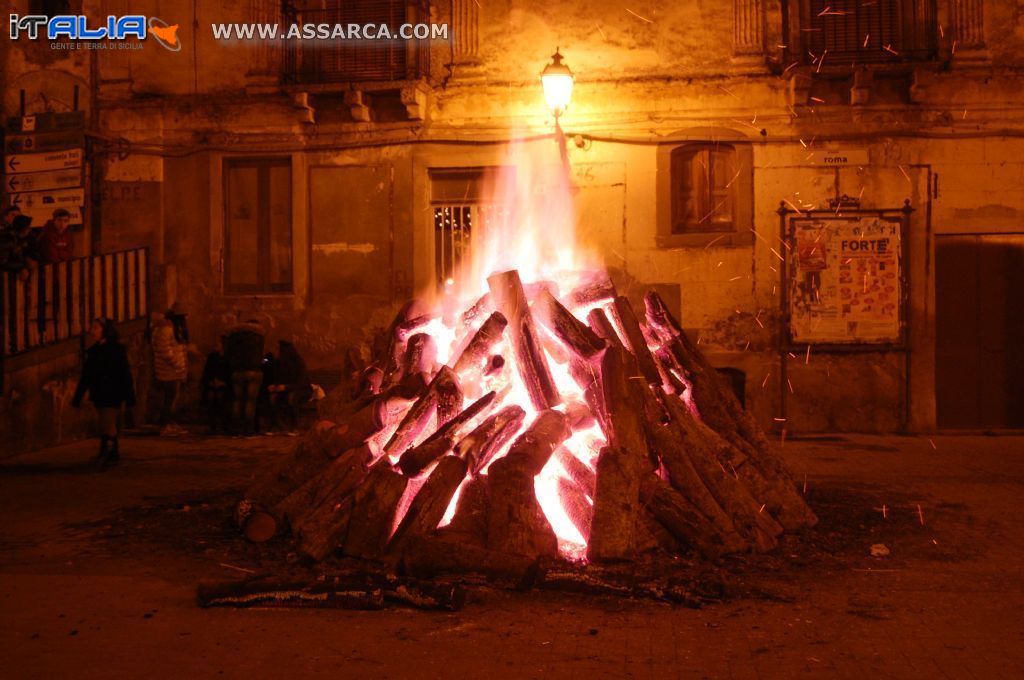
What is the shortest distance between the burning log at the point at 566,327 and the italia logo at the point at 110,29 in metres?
9.83

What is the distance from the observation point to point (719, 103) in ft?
45.6

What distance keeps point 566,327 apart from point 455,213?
7131 mm

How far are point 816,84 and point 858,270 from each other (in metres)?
2.78

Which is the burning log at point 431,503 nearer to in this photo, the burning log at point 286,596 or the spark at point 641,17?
the burning log at point 286,596

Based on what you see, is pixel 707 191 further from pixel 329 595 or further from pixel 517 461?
pixel 329 595

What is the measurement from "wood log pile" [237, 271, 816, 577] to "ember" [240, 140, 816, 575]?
0.04ft

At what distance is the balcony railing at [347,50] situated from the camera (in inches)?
574

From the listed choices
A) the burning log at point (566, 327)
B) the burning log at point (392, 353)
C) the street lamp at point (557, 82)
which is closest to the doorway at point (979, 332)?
the street lamp at point (557, 82)

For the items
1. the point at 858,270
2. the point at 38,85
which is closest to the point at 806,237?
the point at 858,270

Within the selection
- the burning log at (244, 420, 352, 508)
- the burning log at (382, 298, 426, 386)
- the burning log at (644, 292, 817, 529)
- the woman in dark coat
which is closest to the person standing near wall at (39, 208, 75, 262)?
the woman in dark coat

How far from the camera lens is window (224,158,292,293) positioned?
14922mm

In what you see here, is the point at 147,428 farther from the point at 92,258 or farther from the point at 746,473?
the point at 746,473

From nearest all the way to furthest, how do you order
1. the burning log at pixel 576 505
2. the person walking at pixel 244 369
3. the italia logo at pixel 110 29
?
the burning log at pixel 576 505
the person walking at pixel 244 369
the italia logo at pixel 110 29

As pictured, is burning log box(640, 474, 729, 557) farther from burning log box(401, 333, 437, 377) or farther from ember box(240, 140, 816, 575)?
burning log box(401, 333, 437, 377)
